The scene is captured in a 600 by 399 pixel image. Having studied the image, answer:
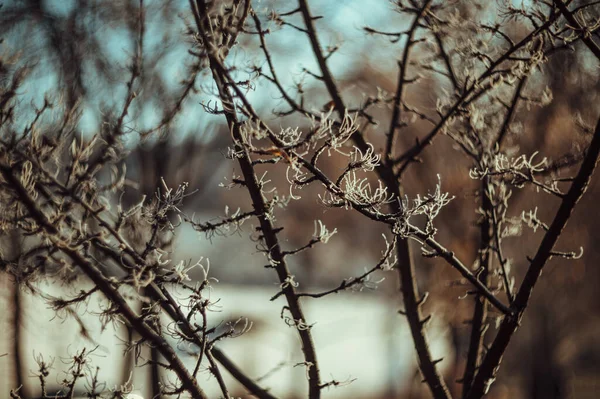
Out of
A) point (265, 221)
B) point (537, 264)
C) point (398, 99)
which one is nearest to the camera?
point (265, 221)

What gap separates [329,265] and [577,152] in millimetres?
16012

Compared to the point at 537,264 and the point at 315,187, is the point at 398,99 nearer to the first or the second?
the point at 537,264

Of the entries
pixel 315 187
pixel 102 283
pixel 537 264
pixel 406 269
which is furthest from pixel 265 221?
pixel 315 187

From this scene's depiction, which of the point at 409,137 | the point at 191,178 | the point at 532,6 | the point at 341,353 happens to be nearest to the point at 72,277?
the point at 532,6

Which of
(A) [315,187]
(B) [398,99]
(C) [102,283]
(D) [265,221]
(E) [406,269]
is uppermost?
(A) [315,187]

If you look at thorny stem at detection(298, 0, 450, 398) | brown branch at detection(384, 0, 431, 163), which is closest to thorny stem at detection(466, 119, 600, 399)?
thorny stem at detection(298, 0, 450, 398)

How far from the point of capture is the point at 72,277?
10.3ft

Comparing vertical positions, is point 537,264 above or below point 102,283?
above

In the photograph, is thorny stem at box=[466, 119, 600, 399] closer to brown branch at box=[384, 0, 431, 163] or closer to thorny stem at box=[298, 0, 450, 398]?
thorny stem at box=[298, 0, 450, 398]

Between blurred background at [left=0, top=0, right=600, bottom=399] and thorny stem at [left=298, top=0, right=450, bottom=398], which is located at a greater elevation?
blurred background at [left=0, top=0, right=600, bottom=399]

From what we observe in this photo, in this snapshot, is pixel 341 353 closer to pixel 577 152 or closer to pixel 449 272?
pixel 449 272

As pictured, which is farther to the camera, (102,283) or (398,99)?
(398,99)

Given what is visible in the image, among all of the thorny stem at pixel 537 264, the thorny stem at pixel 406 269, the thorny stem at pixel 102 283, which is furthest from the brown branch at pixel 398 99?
the thorny stem at pixel 102 283

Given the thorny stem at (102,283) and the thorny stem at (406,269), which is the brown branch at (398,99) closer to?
the thorny stem at (406,269)
